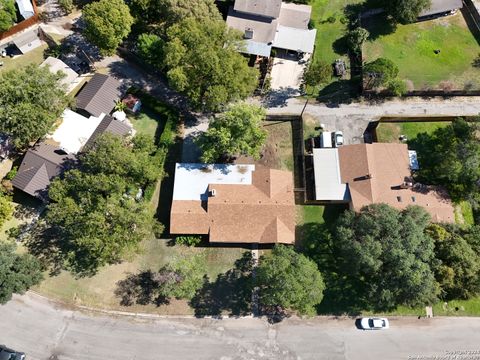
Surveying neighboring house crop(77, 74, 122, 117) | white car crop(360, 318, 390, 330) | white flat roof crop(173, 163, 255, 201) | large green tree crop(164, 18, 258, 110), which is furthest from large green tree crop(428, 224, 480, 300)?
neighboring house crop(77, 74, 122, 117)

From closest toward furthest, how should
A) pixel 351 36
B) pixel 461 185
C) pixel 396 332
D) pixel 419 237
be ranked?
pixel 419 237 < pixel 396 332 < pixel 461 185 < pixel 351 36

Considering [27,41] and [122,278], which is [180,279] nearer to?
[122,278]

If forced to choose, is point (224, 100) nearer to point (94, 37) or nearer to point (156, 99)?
point (156, 99)

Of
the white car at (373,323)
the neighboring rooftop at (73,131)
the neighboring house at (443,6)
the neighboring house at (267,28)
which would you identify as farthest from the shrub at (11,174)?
the neighboring house at (443,6)

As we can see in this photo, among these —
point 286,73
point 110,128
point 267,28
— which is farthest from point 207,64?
point 110,128

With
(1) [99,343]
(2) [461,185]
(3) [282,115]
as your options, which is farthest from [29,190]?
(2) [461,185]

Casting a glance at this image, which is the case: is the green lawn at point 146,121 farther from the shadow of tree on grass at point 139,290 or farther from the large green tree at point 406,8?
the large green tree at point 406,8

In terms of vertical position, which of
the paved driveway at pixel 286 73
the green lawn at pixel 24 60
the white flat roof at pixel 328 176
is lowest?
the white flat roof at pixel 328 176
